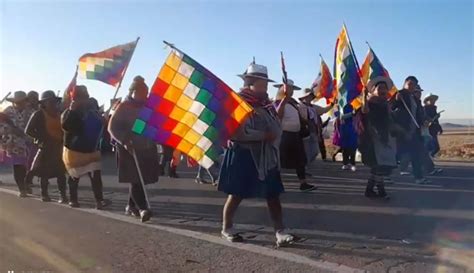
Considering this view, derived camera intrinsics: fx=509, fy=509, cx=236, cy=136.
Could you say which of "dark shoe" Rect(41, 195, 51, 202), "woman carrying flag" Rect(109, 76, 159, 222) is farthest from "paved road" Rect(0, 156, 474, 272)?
"woman carrying flag" Rect(109, 76, 159, 222)

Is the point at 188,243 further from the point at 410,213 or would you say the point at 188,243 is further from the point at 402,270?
the point at 410,213

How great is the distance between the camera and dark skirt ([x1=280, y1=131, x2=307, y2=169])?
8570 mm

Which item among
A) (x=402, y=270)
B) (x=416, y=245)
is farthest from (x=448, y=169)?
(x=402, y=270)

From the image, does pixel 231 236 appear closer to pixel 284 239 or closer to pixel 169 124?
pixel 284 239

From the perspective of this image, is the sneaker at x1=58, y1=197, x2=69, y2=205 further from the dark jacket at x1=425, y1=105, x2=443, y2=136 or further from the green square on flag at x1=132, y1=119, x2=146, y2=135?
the dark jacket at x1=425, y1=105, x2=443, y2=136

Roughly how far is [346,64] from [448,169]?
4.91 meters

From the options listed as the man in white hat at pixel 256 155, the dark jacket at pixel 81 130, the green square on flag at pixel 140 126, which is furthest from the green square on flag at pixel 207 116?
the dark jacket at pixel 81 130

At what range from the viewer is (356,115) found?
7.79 meters

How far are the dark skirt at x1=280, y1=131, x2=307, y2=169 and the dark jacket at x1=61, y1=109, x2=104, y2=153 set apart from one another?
301 cm

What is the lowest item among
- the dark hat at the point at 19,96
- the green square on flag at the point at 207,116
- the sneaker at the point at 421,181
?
the sneaker at the point at 421,181

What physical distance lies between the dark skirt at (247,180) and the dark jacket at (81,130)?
124 inches

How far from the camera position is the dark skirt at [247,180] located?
530 centimetres

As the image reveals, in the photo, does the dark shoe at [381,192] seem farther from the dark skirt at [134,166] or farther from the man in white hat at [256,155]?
the dark skirt at [134,166]

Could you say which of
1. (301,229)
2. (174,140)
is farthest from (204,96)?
(301,229)
